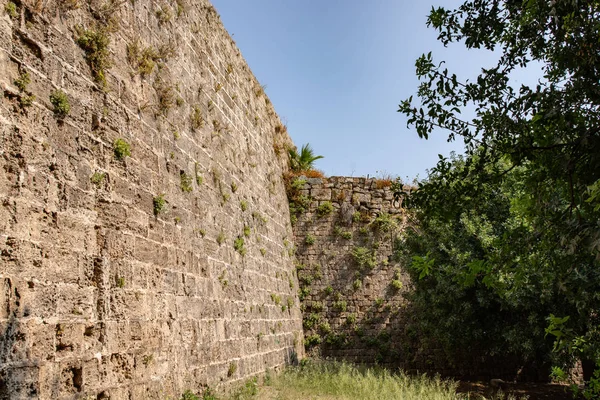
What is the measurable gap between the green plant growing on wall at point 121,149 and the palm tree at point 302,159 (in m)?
10.1

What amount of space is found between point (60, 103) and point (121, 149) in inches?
36.0

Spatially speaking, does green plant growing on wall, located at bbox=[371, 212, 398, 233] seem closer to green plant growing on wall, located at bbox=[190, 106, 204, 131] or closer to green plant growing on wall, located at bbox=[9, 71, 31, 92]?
green plant growing on wall, located at bbox=[190, 106, 204, 131]

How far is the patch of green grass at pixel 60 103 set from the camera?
4.54m

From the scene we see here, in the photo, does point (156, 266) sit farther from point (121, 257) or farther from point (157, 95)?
point (157, 95)

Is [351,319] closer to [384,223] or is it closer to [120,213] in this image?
[384,223]

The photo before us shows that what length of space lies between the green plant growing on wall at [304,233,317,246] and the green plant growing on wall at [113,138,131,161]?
9.47m

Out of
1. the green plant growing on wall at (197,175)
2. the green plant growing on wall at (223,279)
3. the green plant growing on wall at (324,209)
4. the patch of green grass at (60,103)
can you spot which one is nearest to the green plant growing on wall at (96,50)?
the patch of green grass at (60,103)

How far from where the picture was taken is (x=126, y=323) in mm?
5008

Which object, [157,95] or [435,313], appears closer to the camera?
[157,95]

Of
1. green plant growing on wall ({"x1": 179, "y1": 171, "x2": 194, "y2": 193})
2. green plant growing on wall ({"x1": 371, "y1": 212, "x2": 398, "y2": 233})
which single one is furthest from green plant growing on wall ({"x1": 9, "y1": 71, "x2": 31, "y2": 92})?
green plant growing on wall ({"x1": 371, "y1": 212, "x2": 398, "y2": 233})

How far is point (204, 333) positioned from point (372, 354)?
8.15m

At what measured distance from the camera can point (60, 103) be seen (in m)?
4.58

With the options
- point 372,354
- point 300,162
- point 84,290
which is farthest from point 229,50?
point 372,354

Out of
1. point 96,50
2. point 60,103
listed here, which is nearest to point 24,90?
point 60,103
